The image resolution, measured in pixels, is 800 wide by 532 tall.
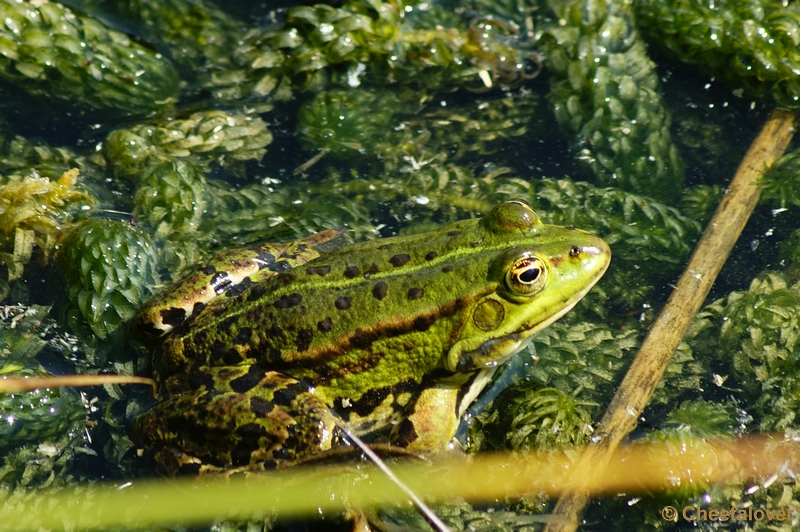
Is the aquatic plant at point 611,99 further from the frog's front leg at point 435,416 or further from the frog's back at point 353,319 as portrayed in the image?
the frog's front leg at point 435,416

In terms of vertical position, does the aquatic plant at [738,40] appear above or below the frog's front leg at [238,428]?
above

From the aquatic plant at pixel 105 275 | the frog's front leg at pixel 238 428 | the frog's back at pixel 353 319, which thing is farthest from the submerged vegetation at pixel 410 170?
the frog's back at pixel 353 319

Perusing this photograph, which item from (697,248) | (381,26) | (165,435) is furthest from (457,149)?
(165,435)

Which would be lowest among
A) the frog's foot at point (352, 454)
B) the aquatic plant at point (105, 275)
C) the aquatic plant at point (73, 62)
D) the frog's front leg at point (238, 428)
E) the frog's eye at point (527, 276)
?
the frog's foot at point (352, 454)

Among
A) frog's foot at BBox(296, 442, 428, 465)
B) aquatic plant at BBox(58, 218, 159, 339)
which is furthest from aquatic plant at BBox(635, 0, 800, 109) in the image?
aquatic plant at BBox(58, 218, 159, 339)

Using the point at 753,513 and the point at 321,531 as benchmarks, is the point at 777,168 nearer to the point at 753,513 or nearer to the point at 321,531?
the point at 753,513

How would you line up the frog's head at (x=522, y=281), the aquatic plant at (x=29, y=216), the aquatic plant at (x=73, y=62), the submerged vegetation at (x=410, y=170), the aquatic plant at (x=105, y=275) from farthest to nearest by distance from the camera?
the aquatic plant at (x=73, y=62)
the aquatic plant at (x=29, y=216)
the aquatic plant at (x=105, y=275)
the submerged vegetation at (x=410, y=170)
the frog's head at (x=522, y=281)

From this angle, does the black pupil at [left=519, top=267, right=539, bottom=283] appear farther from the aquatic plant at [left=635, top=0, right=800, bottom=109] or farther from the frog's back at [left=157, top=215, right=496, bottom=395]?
the aquatic plant at [left=635, top=0, right=800, bottom=109]
